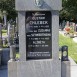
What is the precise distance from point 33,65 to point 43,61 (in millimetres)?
279

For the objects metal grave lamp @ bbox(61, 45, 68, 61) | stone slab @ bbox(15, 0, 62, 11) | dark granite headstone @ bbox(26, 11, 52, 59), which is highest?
stone slab @ bbox(15, 0, 62, 11)

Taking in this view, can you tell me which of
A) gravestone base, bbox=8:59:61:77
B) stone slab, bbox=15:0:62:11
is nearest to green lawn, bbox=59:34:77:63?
gravestone base, bbox=8:59:61:77

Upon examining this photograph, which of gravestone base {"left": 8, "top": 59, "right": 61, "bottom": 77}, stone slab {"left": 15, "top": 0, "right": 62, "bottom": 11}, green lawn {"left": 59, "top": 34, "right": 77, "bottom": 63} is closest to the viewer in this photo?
stone slab {"left": 15, "top": 0, "right": 62, "bottom": 11}

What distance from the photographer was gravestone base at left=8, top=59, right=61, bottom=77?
331 inches

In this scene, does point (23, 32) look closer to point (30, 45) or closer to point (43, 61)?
point (30, 45)

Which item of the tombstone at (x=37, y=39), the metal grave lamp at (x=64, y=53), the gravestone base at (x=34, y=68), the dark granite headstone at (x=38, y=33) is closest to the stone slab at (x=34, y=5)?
the tombstone at (x=37, y=39)

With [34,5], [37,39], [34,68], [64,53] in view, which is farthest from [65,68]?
[34,5]

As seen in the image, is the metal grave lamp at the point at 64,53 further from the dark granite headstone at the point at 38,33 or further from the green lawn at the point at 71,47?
the green lawn at the point at 71,47

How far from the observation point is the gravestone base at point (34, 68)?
8398 millimetres

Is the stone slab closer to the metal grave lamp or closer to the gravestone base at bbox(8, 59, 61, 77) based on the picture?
the metal grave lamp

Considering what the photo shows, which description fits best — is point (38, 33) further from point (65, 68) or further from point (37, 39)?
point (65, 68)

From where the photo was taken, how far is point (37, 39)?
837cm

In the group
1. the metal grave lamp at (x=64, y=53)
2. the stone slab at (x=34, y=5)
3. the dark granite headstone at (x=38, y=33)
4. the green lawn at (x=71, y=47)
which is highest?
the stone slab at (x=34, y=5)

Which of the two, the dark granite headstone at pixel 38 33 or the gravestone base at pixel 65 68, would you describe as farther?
the gravestone base at pixel 65 68
